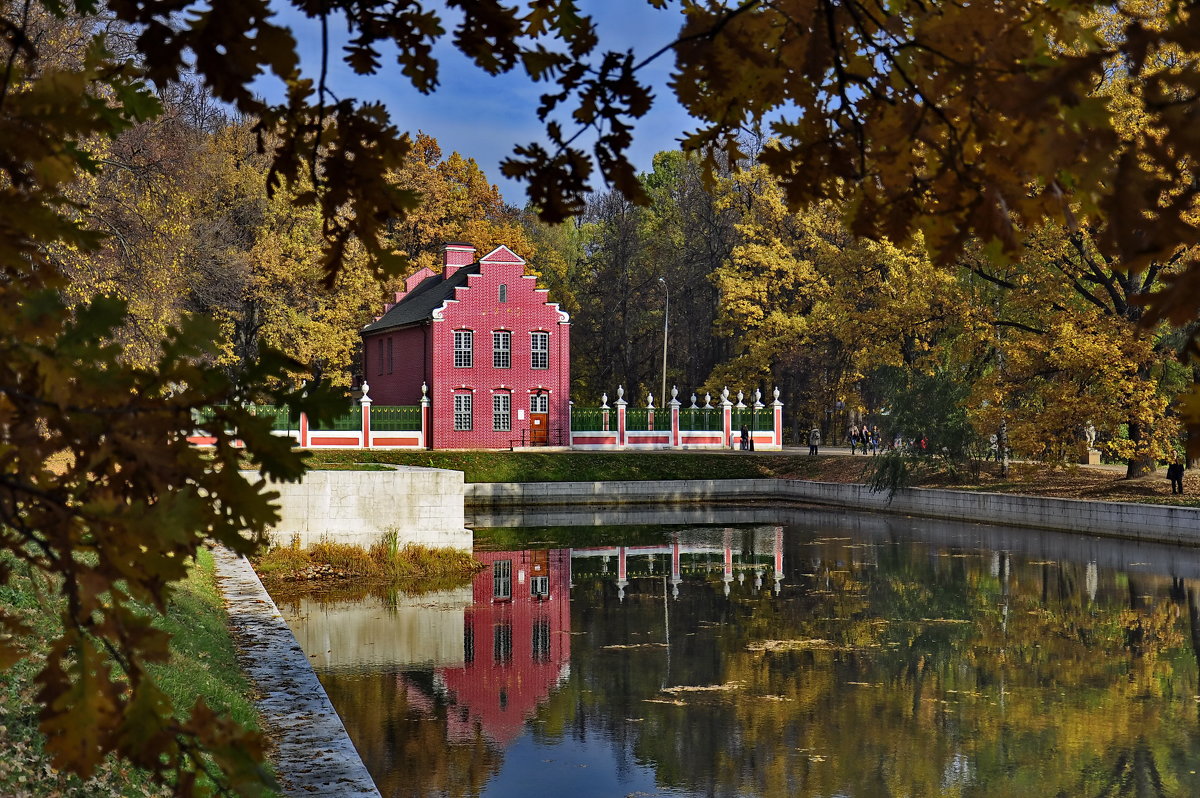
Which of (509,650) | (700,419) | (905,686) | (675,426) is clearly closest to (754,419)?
(700,419)

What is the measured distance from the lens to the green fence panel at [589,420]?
159ft

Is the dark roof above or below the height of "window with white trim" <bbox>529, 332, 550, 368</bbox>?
above

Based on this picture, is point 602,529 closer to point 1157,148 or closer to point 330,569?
point 330,569

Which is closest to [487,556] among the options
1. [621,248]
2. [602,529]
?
[602,529]

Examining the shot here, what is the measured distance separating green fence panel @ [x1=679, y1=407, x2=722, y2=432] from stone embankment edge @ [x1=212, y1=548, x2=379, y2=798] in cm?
3479

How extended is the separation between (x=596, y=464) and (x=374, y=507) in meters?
22.3

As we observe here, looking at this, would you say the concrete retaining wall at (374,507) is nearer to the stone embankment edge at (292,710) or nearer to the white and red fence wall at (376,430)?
the stone embankment edge at (292,710)

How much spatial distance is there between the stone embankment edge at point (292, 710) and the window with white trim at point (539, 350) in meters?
32.6

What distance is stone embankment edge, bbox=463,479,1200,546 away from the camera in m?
27.1

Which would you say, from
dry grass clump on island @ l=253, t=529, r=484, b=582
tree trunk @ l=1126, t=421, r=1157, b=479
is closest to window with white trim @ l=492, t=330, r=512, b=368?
tree trunk @ l=1126, t=421, r=1157, b=479

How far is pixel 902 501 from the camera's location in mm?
35438

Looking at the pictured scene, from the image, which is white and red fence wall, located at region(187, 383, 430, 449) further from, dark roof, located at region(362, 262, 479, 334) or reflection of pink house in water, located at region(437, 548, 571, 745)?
reflection of pink house in water, located at region(437, 548, 571, 745)

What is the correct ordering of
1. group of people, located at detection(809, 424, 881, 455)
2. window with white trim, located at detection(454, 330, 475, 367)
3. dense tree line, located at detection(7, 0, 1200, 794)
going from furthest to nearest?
window with white trim, located at detection(454, 330, 475, 367), group of people, located at detection(809, 424, 881, 455), dense tree line, located at detection(7, 0, 1200, 794)

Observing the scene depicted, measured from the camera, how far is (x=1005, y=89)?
2.30 meters
